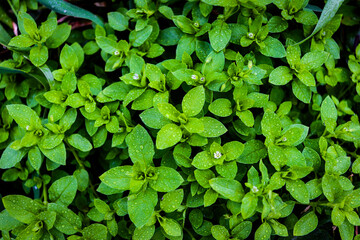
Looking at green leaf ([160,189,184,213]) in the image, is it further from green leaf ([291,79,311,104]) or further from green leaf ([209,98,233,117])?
green leaf ([291,79,311,104])

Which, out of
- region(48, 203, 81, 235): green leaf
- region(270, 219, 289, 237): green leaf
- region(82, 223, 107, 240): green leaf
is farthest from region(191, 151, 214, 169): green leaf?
region(48, 203, 81, 235): green leaf

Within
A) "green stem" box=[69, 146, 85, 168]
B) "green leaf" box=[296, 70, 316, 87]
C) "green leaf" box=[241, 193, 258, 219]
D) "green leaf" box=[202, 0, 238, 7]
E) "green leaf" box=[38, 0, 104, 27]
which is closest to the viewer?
"green leaf" box=[241, 193, 258, 219]

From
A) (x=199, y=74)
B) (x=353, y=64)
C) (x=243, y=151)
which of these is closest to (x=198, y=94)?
(x=199, y=74)

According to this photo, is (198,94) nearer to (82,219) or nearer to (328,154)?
(328,154)

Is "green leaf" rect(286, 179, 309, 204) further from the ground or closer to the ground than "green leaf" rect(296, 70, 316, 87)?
closer to the ground

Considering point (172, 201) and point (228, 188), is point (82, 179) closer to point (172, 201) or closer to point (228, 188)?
point (172, 201)

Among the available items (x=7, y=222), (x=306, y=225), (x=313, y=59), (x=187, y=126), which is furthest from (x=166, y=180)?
(x=313, y=59)
